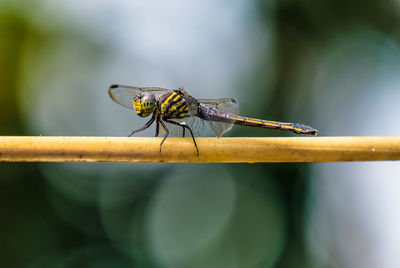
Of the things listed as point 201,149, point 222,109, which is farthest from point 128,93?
point 201,149

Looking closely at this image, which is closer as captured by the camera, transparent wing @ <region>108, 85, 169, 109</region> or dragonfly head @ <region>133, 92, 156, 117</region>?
dragonfly head @ <region>133, 92, 156, 117</region>

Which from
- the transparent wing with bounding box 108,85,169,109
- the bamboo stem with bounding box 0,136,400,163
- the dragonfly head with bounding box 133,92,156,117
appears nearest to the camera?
the bamboo stem with bounding box 0,136,400,163

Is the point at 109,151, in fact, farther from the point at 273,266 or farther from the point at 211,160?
the point at 273,266

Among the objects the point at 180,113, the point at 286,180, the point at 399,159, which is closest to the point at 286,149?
the point at 399,159

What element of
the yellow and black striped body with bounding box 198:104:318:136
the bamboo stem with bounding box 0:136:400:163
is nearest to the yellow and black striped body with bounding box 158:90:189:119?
the yellow and black striped body with bounding box 198:104:318:136

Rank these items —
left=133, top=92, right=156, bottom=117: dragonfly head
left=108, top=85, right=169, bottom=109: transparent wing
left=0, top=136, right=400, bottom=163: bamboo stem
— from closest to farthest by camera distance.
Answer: left=0, top=136, right=400, bottom=163: bamboo stem < left=133, top=92, right=156, bottom=117: dragonfly head < left=108, top=85, right=169, bottom=109: transparent wing

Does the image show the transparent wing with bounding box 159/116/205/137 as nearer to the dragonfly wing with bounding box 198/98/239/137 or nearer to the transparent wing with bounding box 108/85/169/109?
the dragonfly wing with bounding box 198/98/239/137
